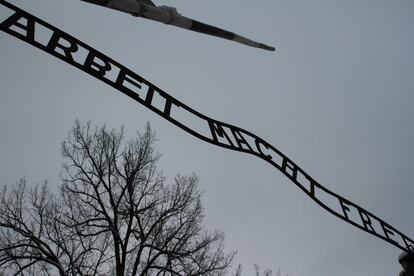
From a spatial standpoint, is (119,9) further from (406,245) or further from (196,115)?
(406,245)

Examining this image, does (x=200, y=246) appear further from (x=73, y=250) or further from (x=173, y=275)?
(x=73, y=250)

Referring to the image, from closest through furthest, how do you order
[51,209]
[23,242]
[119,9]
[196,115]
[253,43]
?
[119,9]
[196,115]
[253,43]
[23,242]
[51,209]

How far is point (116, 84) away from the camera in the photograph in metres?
2.55

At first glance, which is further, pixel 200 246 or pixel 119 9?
pixel 200 246

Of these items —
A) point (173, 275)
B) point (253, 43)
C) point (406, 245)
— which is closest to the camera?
point (253, 43)

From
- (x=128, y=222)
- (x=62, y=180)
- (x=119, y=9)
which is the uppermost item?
(x=62, y=180)

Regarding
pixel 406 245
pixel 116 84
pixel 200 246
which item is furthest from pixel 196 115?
pixel 200 246

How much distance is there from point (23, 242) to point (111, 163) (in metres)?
4.20

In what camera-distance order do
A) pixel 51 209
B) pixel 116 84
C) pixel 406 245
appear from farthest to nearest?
pixel 51 209 → pixel 406 245 → pixel 116 84

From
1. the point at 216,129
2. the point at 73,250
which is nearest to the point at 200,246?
the point at 73,250

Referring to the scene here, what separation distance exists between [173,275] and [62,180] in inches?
240

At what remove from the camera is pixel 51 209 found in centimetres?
1234

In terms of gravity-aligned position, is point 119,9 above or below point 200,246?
below

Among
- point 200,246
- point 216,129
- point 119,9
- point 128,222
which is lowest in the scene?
point 216,129
